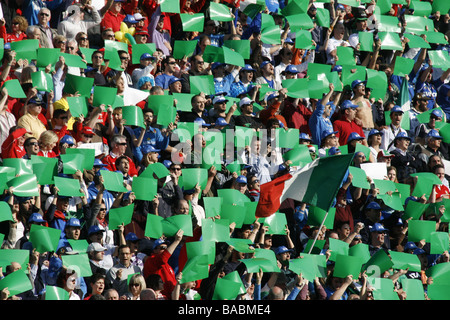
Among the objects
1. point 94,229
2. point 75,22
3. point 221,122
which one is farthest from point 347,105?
point 94,229

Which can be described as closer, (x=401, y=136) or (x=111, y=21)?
(x=111, y=21)

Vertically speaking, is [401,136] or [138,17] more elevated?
[138,17]

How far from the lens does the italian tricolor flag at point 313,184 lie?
11391mm

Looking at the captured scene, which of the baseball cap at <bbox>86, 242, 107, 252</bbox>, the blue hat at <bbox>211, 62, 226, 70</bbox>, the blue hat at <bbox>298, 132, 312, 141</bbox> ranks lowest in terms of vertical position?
the blue hat at <bbox>298, 132, 312, 141</bbox>

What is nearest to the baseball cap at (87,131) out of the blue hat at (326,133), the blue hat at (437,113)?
the blue hat at (326,133)

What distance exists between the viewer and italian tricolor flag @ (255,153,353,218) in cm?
1139

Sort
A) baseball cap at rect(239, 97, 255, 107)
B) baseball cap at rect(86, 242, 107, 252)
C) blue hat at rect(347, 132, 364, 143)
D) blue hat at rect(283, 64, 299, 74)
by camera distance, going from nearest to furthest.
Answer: baseball cap at rect(86, 242, 107, 252)
baseball cap at rect(239, 97, 255, 107)
blue hat at rect(347, 132, 364, 143)
blue hat at rect(283, 64, 299, 74)

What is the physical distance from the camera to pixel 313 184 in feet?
37.6

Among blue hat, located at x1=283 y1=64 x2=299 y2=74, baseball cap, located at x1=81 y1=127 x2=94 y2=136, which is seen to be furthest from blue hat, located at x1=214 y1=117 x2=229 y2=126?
blue hat, located at x1=283 y1=64 x2=299 y2=74

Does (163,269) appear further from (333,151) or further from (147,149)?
(333,151)

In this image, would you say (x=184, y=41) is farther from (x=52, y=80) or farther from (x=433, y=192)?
(x=433, y=192)

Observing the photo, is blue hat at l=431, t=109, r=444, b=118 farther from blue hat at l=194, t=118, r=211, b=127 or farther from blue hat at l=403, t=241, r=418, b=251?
blue hat at l=194, t=118, r=211, b=127

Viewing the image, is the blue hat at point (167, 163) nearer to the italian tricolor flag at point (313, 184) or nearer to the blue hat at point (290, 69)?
the italian tricolor flag at point (313, 184)
